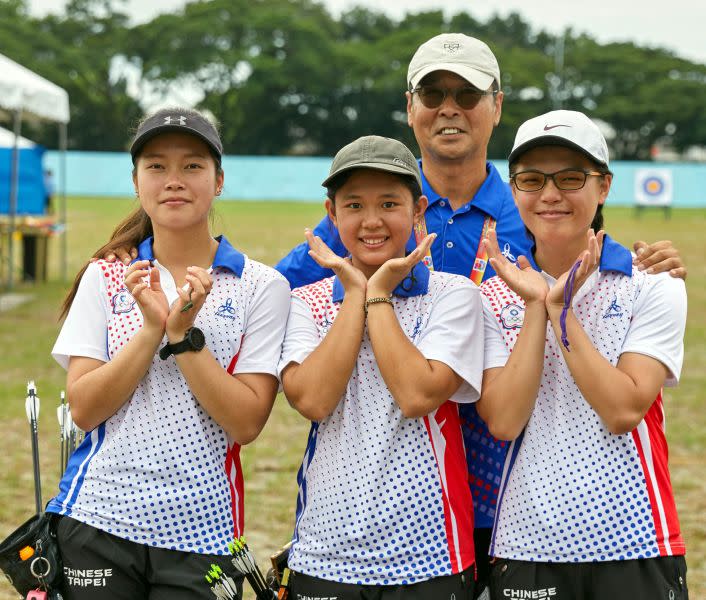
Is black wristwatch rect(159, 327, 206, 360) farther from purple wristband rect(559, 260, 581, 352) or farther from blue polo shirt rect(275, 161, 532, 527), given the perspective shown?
purple wristband rect(559, 260, 581, 352)

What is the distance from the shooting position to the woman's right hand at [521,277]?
101 inches

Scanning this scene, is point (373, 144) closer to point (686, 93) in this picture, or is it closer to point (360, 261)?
point (360, 261)

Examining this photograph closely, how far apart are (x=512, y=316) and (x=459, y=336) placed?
207 mm

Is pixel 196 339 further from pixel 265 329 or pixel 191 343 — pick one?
pixel 265 329

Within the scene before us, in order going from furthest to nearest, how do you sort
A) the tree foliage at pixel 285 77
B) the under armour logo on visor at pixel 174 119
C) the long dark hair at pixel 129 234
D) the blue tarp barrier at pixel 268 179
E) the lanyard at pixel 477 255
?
1. the tree foliage at pixel 285 77
2. the blue tarp barrier at pixel 268 179
3. the lanyard at pixel 477 255
4. the long dark hair at pixel 129 234
5. the under armour logo on visor at pixel 174 119

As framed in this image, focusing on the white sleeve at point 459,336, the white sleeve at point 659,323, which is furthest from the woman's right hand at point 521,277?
the white sleeve at point 659,323

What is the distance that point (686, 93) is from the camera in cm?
6019

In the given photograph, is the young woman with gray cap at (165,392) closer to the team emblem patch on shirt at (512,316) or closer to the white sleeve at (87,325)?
the white sleeve at (87,325)

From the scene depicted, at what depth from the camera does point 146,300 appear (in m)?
2.52

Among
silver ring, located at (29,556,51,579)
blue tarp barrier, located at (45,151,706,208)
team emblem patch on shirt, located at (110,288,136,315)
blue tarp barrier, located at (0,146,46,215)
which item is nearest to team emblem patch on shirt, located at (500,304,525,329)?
team emblem patch on shirt, located at (110,288,136,315)

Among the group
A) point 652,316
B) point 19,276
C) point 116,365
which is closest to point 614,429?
point 652,316

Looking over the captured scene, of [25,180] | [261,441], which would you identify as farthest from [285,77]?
[261,441]

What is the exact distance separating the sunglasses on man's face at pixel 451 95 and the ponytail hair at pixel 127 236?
953 mm

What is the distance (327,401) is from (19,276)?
14.6 metres
